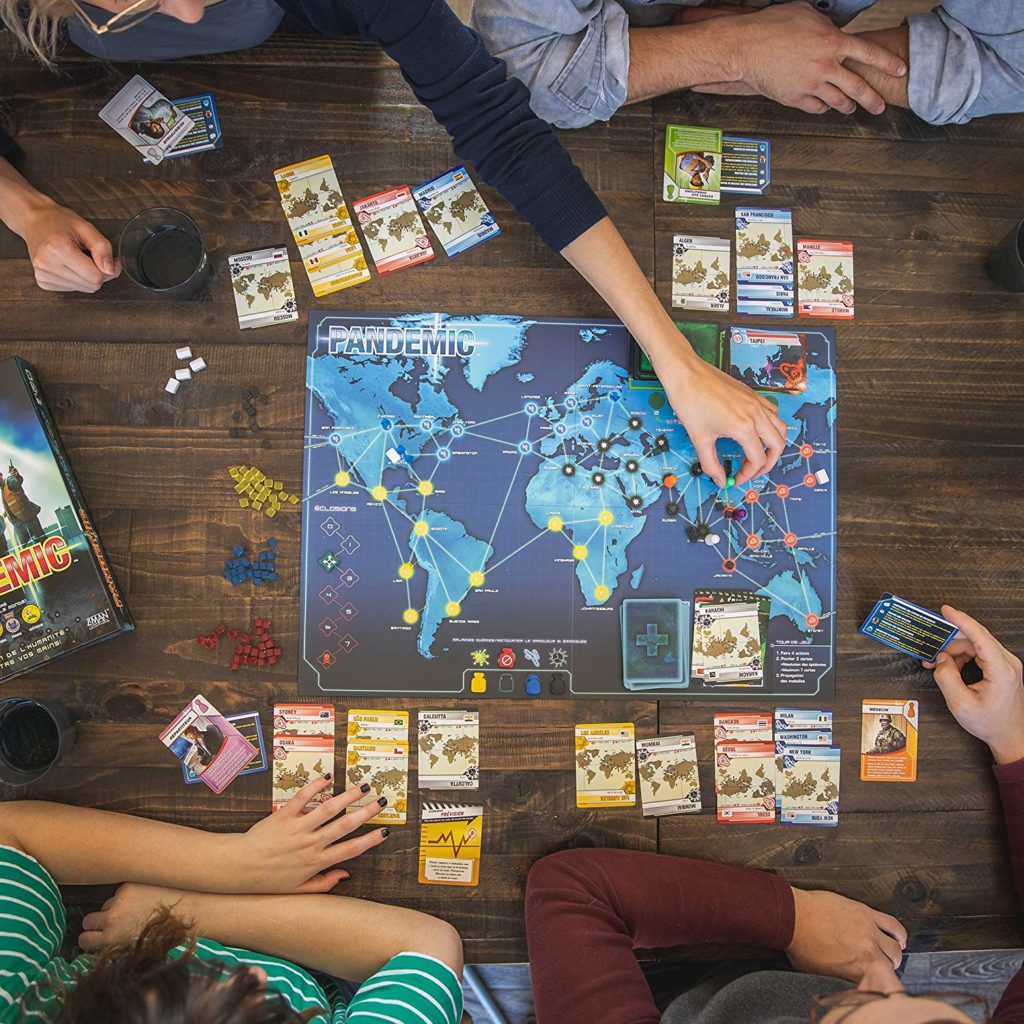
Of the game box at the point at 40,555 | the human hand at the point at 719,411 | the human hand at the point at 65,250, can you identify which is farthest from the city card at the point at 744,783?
the human hand at the point at 65,250

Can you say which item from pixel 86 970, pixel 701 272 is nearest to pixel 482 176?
pixel 701 272

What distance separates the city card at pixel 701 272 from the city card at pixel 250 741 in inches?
42.0

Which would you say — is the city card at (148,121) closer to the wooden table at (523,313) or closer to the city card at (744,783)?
the wooden table at (523,313)

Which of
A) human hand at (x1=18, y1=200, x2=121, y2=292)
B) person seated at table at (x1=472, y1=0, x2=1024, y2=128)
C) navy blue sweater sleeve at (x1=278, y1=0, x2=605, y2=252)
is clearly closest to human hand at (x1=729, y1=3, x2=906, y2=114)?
person seated at table at (x1=472, y1=0, x2=1024, y2=128)

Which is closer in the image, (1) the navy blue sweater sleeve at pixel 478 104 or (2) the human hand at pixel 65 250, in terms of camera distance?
(1) the navy blue sweater sleeve at pixel 478 104

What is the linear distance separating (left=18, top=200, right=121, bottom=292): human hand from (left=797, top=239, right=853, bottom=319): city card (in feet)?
4.11

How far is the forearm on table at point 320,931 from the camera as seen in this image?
4.38 feet

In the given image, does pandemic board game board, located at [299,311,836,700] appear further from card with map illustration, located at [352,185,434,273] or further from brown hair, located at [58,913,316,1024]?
brown hair, located at [58,913,316,1024]

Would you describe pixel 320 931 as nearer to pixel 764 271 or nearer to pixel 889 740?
pixel 889 740

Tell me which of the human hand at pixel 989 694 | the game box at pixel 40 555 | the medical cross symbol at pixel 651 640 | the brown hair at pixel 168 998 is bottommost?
the brown hair at pixel 168 998

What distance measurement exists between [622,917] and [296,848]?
1.82 ft

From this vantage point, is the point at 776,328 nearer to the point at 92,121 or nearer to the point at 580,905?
the point at 580,905

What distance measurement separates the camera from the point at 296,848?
1363 millimetres

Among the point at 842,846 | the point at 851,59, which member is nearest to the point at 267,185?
the point at 851,59
